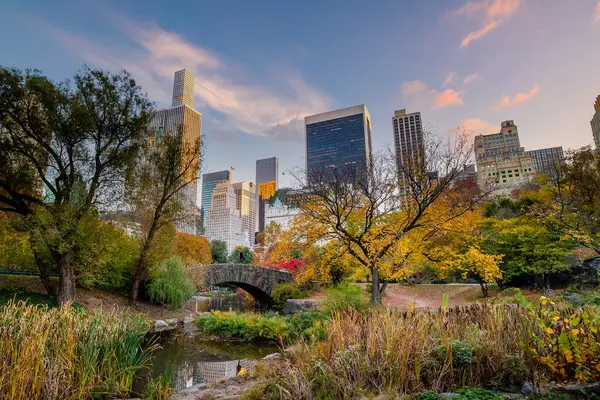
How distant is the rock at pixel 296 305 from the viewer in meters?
15.6

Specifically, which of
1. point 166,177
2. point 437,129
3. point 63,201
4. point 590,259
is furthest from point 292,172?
point 590,259

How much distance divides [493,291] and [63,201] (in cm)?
2123

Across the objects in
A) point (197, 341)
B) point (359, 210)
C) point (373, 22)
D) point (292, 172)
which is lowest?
point (197, 341)

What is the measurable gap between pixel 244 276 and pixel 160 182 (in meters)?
7.65

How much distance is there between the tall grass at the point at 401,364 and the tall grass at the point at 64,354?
2144mm

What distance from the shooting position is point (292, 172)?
515 inches

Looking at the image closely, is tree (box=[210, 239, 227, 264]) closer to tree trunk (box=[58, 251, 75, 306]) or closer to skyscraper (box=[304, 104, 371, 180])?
skyscraper (box=[304, 104, 371, 180])

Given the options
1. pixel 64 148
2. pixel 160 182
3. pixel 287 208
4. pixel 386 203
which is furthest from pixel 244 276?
pixel 64 148

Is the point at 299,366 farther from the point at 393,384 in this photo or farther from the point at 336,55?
the point at 336,55

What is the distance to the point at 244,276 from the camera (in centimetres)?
1986

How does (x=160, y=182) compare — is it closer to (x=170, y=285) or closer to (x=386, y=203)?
(x=170, y=285)

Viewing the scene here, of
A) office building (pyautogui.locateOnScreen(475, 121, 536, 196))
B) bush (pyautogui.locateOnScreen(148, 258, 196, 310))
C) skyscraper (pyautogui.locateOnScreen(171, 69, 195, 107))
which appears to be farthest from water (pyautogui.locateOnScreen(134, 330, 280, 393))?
skyscraper (pyautogui.locateOnScreen(171, 69, 195, 107))

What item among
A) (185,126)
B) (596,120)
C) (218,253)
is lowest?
(218,253)

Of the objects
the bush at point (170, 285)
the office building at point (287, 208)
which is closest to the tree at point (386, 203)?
the office building at point (287, 208)
